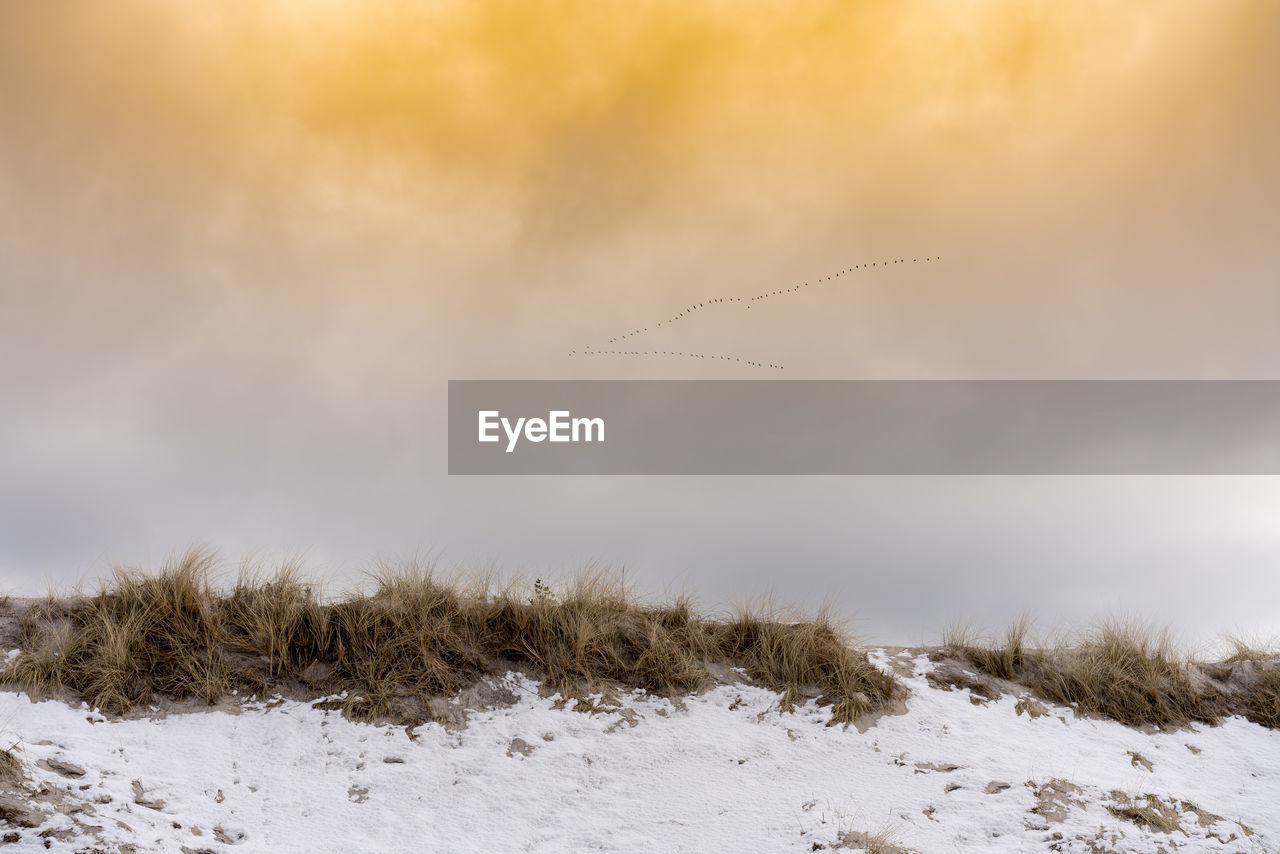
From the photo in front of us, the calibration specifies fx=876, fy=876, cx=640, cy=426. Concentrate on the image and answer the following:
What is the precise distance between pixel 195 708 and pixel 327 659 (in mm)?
1142

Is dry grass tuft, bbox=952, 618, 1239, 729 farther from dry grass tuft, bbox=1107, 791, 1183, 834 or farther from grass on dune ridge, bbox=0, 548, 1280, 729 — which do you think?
dry grass tuft, bbox=1107, 791, 1183, 834

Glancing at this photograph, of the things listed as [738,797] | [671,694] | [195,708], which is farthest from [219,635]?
[738,797]

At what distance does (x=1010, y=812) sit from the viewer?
6656 millimetres

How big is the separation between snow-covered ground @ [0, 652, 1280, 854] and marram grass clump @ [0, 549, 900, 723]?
27cm

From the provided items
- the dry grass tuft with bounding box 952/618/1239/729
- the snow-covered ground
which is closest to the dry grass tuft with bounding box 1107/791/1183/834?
the snow-covered ground

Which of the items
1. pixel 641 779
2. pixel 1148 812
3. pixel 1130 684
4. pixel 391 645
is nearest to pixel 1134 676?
pixel 1130 684

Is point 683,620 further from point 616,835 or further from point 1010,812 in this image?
point 1010,812

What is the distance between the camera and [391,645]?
818 centimetres

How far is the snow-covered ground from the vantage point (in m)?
6.31

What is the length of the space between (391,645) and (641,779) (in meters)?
2.69

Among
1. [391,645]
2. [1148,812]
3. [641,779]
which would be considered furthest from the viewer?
[391,645]

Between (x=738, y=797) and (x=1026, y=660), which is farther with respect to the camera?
(x=1026, y=660)

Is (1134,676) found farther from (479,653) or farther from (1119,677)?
(479,653)

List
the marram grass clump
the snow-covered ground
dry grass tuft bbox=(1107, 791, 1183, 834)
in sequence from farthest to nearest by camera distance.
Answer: the marram grass clump < dry grass tuft bbox=(1107, 791, 1183, 834) < the snow-covered ground
